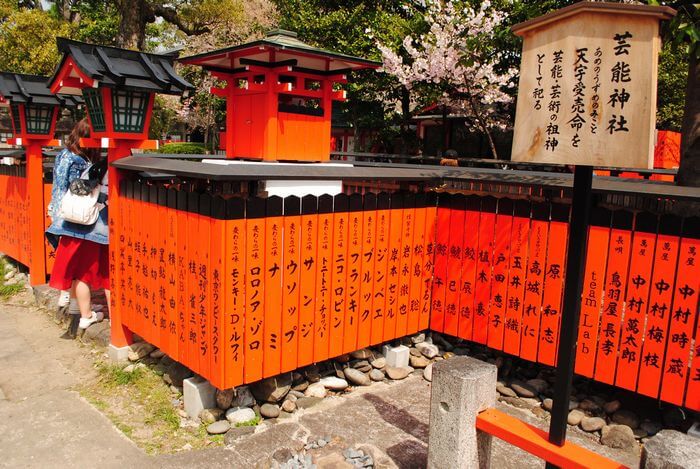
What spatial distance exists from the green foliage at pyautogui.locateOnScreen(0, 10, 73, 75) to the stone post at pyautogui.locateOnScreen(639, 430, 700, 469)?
87.1 feet

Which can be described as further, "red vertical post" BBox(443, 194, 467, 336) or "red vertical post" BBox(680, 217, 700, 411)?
"red vertical post" BBox(443, 194, 467, 336)

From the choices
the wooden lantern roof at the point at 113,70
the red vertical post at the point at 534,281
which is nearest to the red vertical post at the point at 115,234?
the wooden lantern roof at the point at 113,70

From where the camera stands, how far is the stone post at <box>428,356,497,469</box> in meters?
4.05

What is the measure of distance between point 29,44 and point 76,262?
2135 cm

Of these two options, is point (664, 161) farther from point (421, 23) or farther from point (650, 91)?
point (650, 91)

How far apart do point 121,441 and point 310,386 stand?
1.97m

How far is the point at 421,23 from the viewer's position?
20.6 metres

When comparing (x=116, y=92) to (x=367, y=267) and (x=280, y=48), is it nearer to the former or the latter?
(x=280, y=48)

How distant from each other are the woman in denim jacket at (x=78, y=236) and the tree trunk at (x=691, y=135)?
23.6 ft

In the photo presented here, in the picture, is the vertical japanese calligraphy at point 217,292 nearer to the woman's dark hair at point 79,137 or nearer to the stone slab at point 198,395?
the stone slab at point 198,395

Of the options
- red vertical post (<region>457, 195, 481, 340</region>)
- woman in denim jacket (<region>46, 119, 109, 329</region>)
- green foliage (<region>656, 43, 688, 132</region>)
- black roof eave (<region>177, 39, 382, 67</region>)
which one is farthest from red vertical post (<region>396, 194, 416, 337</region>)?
green foliage (<region>656, 43, 688, 132</region>)

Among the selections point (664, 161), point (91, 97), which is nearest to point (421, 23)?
point (664, 161)

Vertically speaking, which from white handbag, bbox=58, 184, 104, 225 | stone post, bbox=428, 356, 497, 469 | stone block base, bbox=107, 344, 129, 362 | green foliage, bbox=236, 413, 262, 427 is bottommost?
green foliage, bbox=236, 413, 262, 427

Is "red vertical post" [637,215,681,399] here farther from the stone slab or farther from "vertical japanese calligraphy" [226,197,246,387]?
the stone slab
